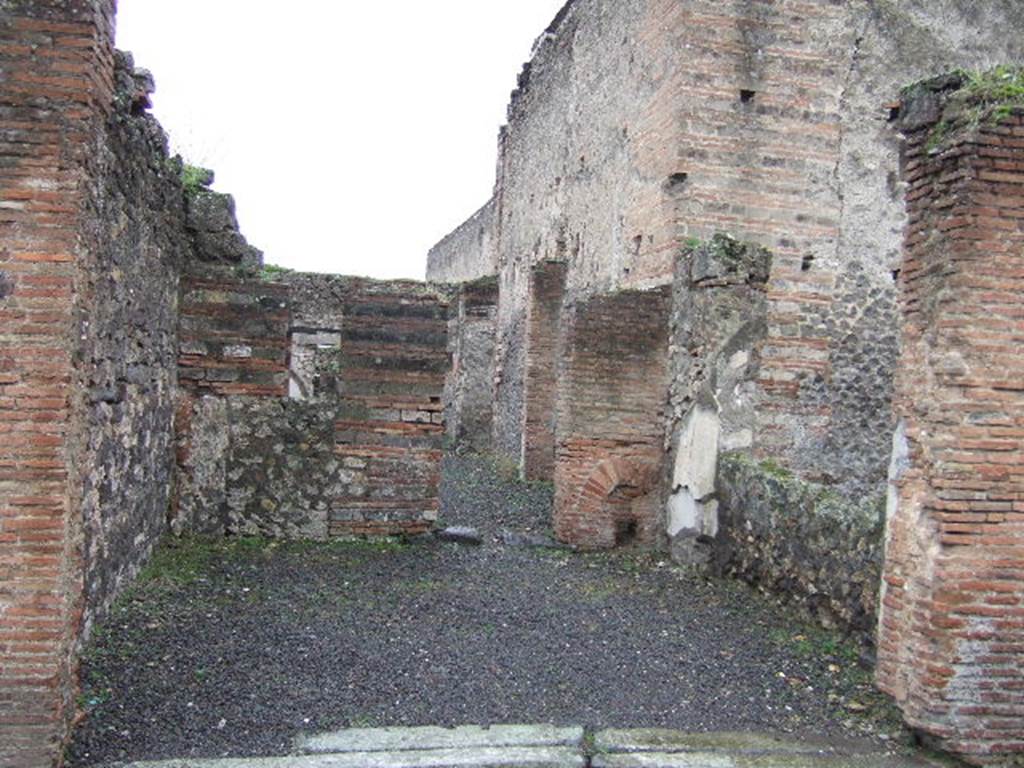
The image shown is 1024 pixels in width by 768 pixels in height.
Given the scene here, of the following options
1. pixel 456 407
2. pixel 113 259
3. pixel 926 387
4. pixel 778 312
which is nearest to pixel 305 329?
pixel 113 259

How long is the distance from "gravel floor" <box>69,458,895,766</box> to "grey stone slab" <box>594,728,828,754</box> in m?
0.12

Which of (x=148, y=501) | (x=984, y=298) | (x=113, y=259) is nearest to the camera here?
(x=984, y=298)

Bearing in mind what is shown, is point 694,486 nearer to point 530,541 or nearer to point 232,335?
point 530,541

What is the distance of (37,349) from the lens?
3.60 metres

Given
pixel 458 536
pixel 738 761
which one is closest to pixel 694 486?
pixel 458 536

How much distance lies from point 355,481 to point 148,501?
189cm

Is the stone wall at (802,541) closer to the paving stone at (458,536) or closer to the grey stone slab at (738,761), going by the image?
the grey stone slab at (738,761)

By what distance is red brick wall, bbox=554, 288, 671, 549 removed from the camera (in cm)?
859

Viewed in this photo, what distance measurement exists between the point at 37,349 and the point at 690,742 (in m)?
3.26

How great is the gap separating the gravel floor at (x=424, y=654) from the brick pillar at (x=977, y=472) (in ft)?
1.81

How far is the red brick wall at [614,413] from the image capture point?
8586mm

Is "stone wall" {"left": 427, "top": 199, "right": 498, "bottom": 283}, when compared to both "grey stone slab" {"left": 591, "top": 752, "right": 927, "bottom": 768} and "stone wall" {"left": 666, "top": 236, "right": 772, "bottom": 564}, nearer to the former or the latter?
"stone wall" {"left": 666, "top": 236, "right": 772, "bottom": 564}

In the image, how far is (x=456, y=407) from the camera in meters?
17.6

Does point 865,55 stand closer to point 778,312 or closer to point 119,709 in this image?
point 778,312
